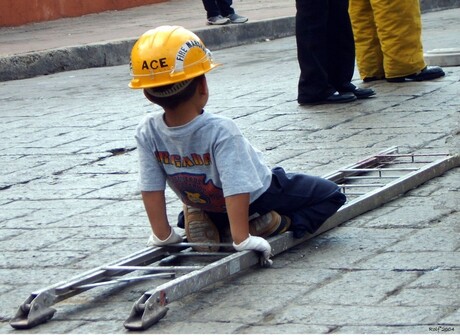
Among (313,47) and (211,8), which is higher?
(313,47)

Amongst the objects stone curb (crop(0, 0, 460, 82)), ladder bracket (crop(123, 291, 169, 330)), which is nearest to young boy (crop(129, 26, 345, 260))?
ladder bracket (crop(123, 291, 169, 330))

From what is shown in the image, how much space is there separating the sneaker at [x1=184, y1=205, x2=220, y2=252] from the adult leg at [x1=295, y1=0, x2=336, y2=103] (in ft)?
10.8

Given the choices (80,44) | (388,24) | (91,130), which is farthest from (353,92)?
(80,44)

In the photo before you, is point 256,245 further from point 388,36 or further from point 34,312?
point 388,36

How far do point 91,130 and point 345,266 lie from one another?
3.41m

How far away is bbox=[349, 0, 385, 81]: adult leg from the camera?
7793 mm

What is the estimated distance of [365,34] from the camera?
780cm

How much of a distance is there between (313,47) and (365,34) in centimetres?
91

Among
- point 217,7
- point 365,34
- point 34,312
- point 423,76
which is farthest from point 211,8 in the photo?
point 34,312

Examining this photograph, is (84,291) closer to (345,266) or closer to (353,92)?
(345,266)

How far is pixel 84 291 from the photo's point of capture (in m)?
3.46

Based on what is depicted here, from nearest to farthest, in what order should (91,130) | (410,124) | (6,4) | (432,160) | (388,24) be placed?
(432,160), (410,124), (91,130), (388,24), (6,4)

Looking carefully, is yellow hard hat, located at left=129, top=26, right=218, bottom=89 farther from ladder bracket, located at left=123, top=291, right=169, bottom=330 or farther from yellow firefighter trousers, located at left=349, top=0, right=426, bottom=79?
yellow firefighter trousers, located at left=349, top=0, right=426, bottom=79

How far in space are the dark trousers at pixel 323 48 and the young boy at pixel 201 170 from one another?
10.3 ft
